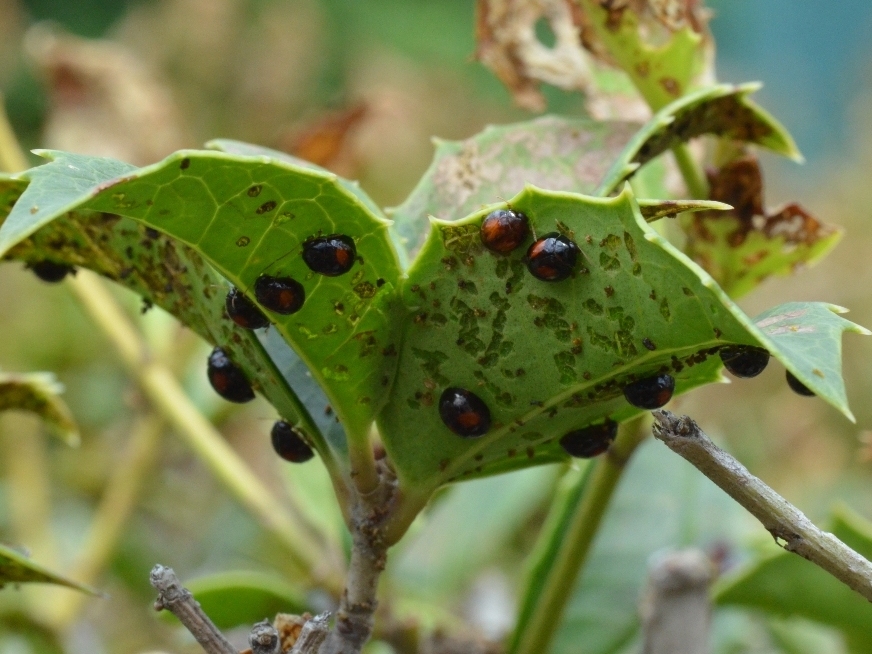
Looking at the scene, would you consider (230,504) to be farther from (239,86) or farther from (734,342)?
(239,86)

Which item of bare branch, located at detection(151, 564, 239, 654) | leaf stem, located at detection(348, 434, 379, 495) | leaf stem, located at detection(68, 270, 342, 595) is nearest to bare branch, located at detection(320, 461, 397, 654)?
leaf stem, located at detection(348, 434, 379, 495)

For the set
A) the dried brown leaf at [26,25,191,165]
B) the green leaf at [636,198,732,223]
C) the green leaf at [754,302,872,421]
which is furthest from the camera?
the dried brown leaf at [26,25,191,165]

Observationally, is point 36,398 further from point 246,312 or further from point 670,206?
point 670,206

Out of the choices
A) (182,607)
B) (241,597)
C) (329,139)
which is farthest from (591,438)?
(329,139)

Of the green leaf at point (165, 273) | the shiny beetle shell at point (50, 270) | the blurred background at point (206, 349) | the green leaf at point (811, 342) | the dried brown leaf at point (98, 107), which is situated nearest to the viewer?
the green leaf at point (811, 342)

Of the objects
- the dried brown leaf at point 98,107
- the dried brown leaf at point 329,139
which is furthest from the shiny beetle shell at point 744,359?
the dried brown leaf at point 98,107

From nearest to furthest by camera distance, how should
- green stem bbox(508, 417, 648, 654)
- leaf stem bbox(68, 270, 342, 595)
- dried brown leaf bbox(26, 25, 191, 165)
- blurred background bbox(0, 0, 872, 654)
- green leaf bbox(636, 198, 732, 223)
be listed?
green leaf bbox(636, 198, 732, 223)
green stem bbox(508, 417, 648, 654)
leaf stem bbox(68, 270, 342, 595)
blurred background bbox(0, 0, 872, 654)
dried brown leaf bbox(26, 25, 191, 165)

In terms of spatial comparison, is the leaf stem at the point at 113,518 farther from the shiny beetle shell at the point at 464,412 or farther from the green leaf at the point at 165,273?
the shiny beetle shell at the point at 464,412

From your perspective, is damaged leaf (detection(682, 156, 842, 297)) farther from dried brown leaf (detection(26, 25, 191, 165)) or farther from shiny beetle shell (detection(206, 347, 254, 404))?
dried brown leaf (detection(26, 25, 191, 165))
